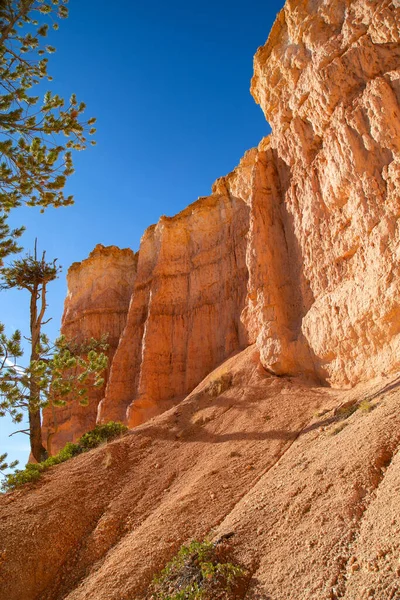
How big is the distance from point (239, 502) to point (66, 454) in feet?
24.3

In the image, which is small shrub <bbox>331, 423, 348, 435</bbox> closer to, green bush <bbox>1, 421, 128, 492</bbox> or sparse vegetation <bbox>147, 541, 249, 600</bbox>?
sparse vegetation <bbox>147, 541, 249, 600</bbox>

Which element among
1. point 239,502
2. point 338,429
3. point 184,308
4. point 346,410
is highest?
point 184,308

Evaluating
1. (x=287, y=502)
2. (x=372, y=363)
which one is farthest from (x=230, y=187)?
(x=287, y=502)

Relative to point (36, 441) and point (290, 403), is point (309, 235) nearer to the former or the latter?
point (290, 403)

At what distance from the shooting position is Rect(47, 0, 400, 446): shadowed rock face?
12.5 metres

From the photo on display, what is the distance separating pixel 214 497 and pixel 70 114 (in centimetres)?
842

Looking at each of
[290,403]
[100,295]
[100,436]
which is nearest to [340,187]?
[290,403]

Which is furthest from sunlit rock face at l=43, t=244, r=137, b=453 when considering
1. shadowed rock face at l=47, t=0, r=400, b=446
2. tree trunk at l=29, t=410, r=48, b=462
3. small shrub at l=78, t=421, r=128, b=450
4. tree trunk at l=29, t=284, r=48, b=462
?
small shrub at l=78, t=421, r=128, b=450

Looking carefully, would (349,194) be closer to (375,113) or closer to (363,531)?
(375,113)

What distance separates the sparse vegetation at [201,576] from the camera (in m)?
6.28

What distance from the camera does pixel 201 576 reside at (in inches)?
261

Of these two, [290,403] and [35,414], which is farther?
[35,414]

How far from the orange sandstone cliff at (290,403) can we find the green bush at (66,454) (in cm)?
39

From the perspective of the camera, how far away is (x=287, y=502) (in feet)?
25.3
